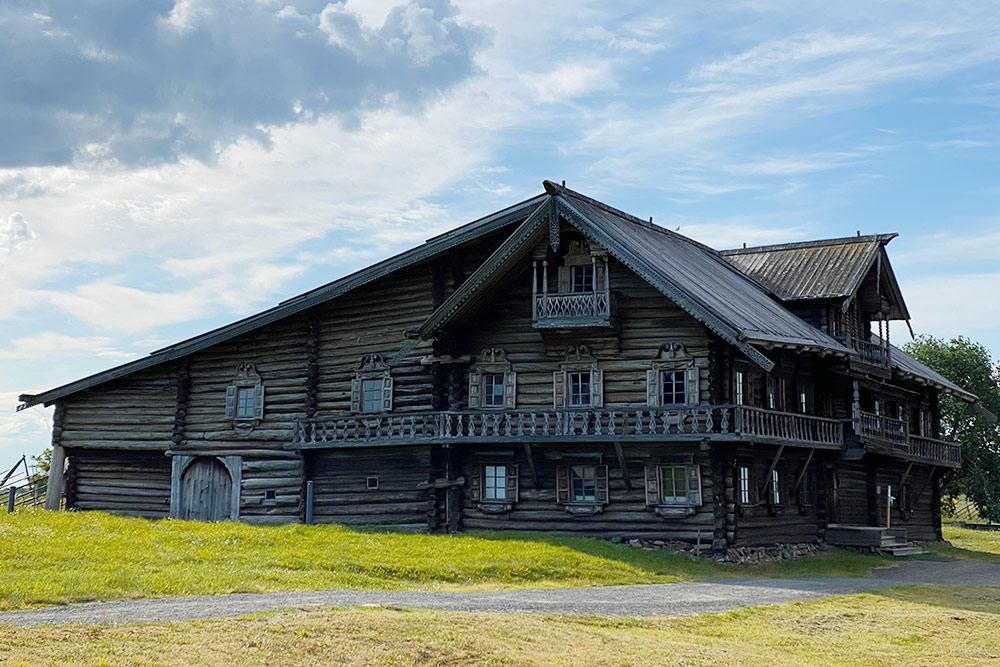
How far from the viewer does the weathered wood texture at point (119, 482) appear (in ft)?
129

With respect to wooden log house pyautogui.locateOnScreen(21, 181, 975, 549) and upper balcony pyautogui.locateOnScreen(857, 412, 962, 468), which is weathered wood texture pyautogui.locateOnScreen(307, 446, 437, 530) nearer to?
wooden log house pyautogui.locateOnScreen(21, 181, 975, 549)

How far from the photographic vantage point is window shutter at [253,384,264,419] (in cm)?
3769

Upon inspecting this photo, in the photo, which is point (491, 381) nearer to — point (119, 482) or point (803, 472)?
point (803, 472)

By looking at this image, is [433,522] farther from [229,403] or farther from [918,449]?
[918,449]

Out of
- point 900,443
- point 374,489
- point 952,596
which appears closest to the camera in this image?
point 952,596

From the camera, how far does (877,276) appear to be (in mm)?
40688

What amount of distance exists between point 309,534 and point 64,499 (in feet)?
54.9

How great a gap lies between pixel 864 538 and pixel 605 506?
32.1 feet

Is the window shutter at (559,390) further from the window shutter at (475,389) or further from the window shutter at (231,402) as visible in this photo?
the window shutter at (231,402)

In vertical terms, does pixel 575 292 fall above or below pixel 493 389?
above

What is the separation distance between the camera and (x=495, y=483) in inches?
1331

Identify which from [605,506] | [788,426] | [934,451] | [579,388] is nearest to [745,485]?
[788,426]

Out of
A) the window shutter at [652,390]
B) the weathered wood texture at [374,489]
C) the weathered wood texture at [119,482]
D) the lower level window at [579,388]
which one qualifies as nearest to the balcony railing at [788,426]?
the window shutter at [652,390]

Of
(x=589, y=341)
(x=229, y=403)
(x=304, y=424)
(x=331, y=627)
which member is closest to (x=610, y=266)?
(x=589, y=341)
